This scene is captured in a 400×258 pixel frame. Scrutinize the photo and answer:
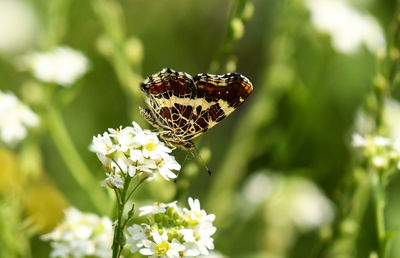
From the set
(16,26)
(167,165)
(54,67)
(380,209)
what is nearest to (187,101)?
(167,165)

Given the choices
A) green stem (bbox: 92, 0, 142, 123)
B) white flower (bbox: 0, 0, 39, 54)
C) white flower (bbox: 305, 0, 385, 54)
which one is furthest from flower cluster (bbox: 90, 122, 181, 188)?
white flower (bbox: 0, 0, 39, 54)

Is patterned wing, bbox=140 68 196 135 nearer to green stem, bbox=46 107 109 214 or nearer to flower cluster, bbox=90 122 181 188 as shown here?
flower cluster, bbox=90 122 181 188

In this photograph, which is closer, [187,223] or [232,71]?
[187,223]

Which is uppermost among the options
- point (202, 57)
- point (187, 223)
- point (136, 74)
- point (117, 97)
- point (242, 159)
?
point (202, 57)

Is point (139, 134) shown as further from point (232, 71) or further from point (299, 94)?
point (299, 94)

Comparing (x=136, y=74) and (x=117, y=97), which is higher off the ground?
(x=117, y=97)

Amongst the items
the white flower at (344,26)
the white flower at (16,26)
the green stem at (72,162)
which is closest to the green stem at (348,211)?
the green stem at (72,162)

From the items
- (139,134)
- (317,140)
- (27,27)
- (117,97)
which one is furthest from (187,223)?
(27,27)
